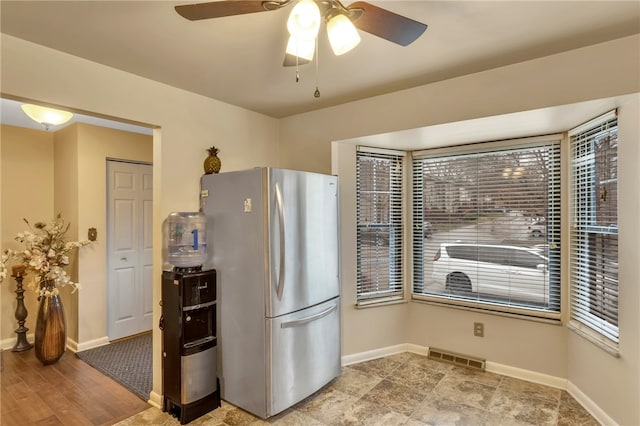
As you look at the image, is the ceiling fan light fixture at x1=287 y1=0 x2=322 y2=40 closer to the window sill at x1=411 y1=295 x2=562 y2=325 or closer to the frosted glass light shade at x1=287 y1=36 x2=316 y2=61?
the frosted glass light shade at x1=287 y1=36 x2=316 y2=61

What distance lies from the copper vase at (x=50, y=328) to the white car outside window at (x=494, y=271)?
375cm

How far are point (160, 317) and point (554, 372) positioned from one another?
10.4 feet

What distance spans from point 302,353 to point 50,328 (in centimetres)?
257

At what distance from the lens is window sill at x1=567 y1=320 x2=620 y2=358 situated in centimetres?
225

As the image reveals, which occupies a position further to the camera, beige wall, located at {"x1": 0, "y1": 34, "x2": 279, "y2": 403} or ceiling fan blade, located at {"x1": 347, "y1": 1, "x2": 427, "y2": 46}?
beige wall, located at {"x1": 0, "y1": 34, "x2": 279, "y2": 403}

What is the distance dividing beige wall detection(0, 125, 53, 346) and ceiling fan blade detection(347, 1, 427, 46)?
418 centimetres

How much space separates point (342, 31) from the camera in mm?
1372

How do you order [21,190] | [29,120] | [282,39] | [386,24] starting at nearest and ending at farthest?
[386,24] < [282,39] < [29,120] < [21,190]

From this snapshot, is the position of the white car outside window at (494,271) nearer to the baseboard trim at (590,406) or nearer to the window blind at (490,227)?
the window blind at (490,227)

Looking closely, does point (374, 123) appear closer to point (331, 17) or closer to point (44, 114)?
point (331, 17)

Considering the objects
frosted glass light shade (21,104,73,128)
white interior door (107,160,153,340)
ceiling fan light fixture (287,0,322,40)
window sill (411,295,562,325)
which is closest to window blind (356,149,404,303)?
window sill (411,295,562,325)

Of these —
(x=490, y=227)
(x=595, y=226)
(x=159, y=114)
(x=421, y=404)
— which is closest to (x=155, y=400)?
(x=421, y=404)

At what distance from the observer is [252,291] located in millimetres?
2455

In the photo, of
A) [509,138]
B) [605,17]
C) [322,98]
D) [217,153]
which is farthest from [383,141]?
[605,17]
